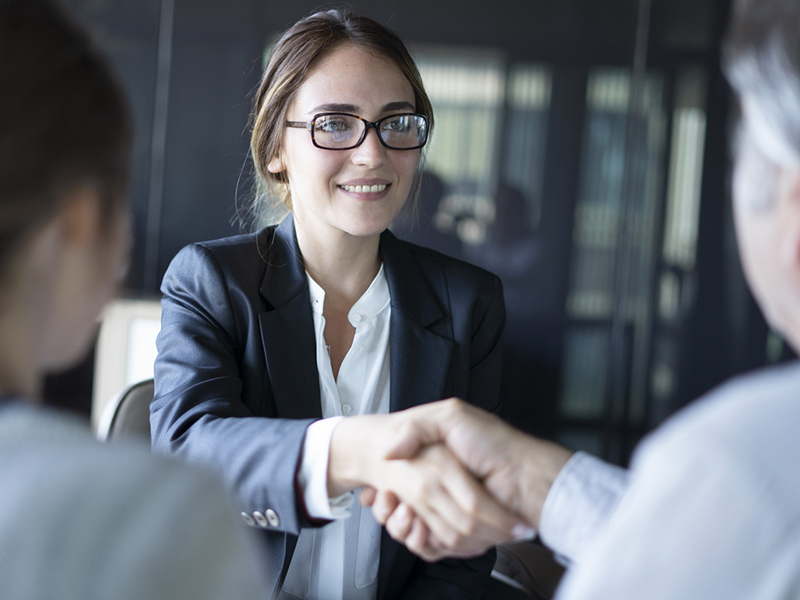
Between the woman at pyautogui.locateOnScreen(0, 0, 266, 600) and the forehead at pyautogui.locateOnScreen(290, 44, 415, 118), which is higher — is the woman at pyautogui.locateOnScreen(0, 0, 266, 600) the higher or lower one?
the lower one

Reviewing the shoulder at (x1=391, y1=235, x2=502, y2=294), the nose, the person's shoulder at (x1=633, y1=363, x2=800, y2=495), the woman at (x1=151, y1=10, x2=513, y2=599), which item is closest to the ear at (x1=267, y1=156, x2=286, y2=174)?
the woman at (x1=151, y1=10, x2=513, y2=599)

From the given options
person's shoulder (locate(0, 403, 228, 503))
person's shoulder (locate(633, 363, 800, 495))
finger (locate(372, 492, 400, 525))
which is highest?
person's shoulder (locate(633, 363, 800, 495))

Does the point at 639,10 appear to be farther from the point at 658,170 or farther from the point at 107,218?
the point at 107,218

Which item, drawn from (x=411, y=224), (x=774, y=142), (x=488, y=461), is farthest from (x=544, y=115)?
(x=774, y=142)

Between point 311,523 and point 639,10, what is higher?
point 639,10

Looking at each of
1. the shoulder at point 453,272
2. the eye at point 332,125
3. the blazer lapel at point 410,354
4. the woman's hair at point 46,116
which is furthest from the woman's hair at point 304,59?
the woman's hair at point 46,116

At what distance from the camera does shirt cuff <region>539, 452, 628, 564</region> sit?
3.42ft

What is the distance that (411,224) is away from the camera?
2930 mm

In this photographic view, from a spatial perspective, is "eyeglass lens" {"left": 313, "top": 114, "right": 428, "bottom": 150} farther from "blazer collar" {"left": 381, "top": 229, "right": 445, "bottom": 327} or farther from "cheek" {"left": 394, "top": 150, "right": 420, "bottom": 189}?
"blazer collar" {"left": 381, "top": 229, "right": 445, "bottom": 327}

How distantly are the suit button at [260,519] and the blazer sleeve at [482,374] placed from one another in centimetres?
47

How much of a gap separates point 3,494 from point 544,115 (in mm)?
2724

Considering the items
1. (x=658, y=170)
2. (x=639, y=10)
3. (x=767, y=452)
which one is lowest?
(x=767, y=452)

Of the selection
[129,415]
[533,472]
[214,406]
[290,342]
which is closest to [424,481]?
[533,472]

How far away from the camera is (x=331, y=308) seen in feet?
5.73
